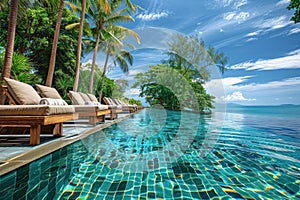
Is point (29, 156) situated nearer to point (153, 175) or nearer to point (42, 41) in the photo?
point (153, 175)

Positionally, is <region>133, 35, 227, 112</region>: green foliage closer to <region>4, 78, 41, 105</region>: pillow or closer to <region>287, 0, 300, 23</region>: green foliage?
<region>287, 0, 300, 23</region>: green foliage

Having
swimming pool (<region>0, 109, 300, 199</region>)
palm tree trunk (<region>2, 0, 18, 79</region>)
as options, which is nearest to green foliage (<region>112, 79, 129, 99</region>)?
palm tree trunk (<region>2, 0, 18, 79</region>)

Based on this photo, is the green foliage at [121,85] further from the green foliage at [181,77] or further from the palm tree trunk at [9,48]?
the palm tree trunk at [9,48]

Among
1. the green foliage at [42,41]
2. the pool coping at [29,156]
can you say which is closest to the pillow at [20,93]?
the pool coping at [29,156]

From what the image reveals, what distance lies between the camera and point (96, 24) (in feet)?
39.9

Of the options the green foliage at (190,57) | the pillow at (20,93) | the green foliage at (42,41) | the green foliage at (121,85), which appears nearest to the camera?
the pillow at (20,93)

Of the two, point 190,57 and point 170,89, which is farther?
point 190,57

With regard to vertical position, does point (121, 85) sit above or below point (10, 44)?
above

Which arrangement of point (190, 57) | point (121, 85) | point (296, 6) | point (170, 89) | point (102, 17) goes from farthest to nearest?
point (121, 85), point (190, 57), point (170, 89), point (102, 17), point (296, 6)

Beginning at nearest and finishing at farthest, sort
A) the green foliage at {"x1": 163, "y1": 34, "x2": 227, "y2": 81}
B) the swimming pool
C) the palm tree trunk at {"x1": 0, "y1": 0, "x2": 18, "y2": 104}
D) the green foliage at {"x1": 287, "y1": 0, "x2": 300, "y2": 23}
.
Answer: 1. the swimming pool
2. the palm tree trunk at {"x1": 0, "y1": 0, "x2": 18, "y2": 104}
3. the green foliage at {"x1": 287, "y1": 0, "x2": 300, "y2": 23}
4. the green foliage at {"x1": 163, "y1": 34, "x2": 227, "y2": 81}

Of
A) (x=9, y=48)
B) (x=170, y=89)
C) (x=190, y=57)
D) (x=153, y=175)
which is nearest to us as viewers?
(x=153, y=175)

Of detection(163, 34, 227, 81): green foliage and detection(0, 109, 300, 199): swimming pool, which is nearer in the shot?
detection(0, 109, 300, 199): swimming pool

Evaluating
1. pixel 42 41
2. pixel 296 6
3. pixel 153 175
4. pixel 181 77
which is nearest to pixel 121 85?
pixel 181 77

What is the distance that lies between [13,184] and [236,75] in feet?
96.0
